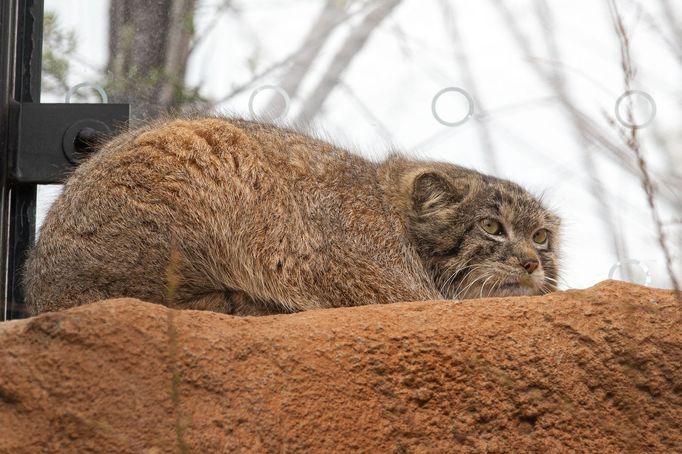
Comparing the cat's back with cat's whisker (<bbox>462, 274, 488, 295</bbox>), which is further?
cat's whisker (<bbox>462, 274, 488, 295</bbox>)

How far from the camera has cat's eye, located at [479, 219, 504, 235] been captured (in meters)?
6.30

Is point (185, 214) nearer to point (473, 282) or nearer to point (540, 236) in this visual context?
point (473, 282)

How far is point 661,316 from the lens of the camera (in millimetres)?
4629

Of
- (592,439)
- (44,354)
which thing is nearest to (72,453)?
(44,354)

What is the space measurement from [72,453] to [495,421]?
1.70 meters

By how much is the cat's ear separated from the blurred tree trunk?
2.13 meters

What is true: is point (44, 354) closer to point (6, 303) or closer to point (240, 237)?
point (240, 237)

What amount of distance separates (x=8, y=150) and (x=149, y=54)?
130 cm

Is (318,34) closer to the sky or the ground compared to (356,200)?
closer to the sky

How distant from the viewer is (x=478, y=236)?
6238 mm

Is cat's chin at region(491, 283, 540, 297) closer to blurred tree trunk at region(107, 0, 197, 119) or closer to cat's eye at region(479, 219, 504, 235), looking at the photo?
cat's eye at region(479, 219, 504, 235)

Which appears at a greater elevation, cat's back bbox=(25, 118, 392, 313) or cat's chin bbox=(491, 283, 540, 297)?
cat's back bbox=(25, 118, 392, 313)

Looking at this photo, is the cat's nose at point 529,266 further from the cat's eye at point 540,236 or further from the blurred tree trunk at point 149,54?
the blurred tree trunk at point 149,54

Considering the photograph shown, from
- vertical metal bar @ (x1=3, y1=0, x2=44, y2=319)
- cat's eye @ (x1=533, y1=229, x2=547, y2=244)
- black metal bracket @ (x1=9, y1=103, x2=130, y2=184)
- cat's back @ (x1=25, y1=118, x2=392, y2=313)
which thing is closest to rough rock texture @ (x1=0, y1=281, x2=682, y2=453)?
cat's back @ (x1=25, y1=118, x2=392, y2=313)
